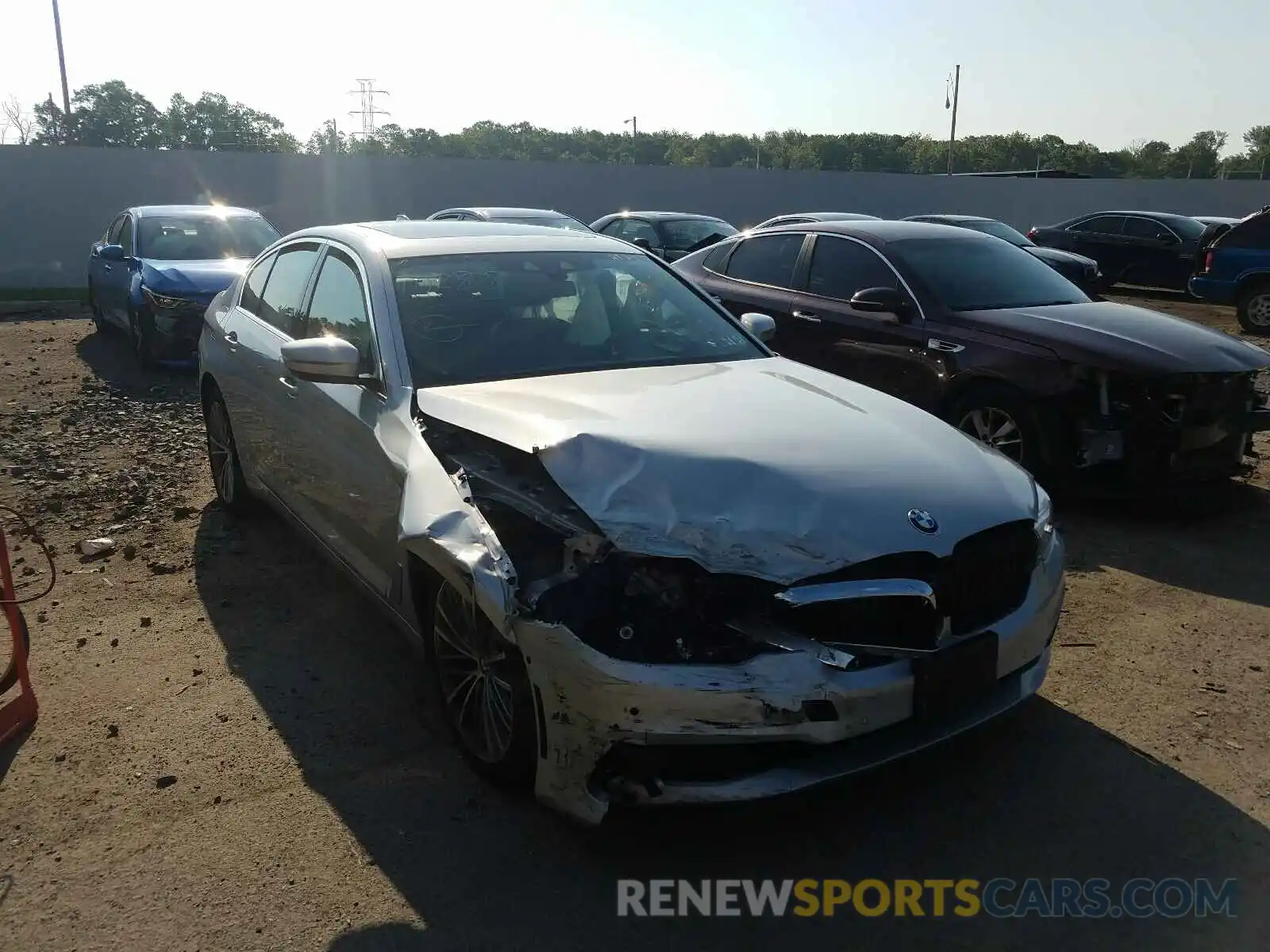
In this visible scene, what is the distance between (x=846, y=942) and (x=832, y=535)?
3.40 ft

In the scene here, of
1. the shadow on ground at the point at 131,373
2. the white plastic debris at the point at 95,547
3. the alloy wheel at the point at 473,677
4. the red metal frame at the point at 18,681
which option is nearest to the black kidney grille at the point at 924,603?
the alloy wheel at the point at 473,677

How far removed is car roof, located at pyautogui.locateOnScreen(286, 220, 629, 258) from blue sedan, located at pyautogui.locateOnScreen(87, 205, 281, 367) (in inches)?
216

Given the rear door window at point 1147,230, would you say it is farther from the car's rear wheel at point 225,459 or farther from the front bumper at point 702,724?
the front bumper at point 702,724

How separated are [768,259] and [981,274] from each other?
5.55 ft

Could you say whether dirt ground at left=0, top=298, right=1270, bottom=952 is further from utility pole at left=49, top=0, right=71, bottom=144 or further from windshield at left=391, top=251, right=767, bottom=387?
utility pole at left=49, top=0, right=71, bottom=144

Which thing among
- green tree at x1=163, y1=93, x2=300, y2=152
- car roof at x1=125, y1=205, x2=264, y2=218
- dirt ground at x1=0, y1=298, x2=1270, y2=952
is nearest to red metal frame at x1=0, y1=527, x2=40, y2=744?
dirt ground at x1=0, y1=298, x2=1270, y2=952

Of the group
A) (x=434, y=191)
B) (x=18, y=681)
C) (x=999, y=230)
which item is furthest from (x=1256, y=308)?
(x=434, y=191)

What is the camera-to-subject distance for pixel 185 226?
36.6ft

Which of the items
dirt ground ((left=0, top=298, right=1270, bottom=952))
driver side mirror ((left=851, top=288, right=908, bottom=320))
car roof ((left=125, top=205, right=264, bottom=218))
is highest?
car roof ((left=125, top=205, right=264, bottom=218))

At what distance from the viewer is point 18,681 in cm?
375

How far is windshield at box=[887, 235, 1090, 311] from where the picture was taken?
6.45 meters

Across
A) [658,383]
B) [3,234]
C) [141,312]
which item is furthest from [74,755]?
[3,234]

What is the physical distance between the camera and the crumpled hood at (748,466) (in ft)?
8.82

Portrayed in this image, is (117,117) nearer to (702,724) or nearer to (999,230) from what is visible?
(999,230)
